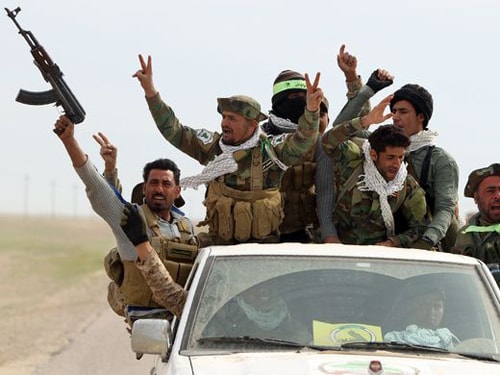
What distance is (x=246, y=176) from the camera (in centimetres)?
879

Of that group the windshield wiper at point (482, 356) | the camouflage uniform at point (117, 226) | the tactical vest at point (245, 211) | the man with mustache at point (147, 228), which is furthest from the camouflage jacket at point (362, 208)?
the windshield wiper at point (482, 356)

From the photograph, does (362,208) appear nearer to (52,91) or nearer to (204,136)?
(204,136)

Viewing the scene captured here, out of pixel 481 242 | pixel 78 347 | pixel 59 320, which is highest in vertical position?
pixel 481 242

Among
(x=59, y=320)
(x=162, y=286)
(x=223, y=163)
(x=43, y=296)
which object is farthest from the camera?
(x=43, y=296)

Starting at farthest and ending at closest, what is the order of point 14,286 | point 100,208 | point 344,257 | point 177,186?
point 14,286 → point 177,186 → point 100,208 → point 344,257

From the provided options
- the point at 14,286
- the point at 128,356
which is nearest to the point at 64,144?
the point at 128,356

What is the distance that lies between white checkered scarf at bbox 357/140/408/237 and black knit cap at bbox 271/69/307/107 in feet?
3.51

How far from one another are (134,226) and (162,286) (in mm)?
395

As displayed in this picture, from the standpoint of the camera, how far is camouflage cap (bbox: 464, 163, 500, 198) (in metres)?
8.70

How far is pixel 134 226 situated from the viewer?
24.2ft

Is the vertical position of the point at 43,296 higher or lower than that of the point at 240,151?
lower

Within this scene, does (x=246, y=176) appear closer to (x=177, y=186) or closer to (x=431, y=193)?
(x=177, y=186)

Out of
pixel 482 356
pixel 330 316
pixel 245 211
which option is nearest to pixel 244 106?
pixel 245 211

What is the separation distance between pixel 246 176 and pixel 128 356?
13.6m
